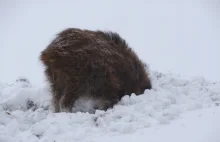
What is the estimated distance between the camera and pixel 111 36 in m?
6.83

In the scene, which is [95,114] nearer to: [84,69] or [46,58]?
[84,69]

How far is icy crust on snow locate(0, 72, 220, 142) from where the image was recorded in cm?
461

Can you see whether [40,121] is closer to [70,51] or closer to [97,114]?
[97,114]

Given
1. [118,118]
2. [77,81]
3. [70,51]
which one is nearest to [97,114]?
[118,118]

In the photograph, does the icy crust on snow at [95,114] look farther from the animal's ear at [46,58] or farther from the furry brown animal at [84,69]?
the animal's ear at [46,58]

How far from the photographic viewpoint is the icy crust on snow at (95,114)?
4609 millimetres

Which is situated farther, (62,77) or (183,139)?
(62,77)

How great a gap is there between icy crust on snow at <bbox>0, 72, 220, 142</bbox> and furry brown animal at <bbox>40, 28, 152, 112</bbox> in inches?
15.1

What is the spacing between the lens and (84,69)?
5.87 meters

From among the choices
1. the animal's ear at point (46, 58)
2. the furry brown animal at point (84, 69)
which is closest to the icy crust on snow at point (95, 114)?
the furry brown animal at point (84, 69)

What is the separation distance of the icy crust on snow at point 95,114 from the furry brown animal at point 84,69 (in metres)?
0.38

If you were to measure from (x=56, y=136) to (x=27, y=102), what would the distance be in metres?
2.24

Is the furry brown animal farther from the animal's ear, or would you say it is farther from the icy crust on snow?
the icy crust on snow

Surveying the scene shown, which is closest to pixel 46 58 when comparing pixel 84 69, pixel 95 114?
pixel 84 69
